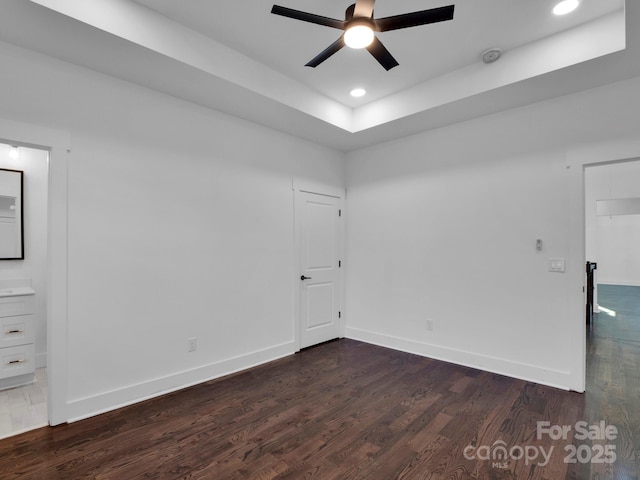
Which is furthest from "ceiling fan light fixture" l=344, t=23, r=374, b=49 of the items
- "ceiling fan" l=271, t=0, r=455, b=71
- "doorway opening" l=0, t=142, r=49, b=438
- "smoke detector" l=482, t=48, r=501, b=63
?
"doorway opening" l=0, t=142, r=49, b=438

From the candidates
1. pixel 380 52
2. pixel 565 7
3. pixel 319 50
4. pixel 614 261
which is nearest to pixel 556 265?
pixel 565 7

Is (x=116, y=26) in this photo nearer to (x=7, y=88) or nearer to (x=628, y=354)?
(x=7, y=88)

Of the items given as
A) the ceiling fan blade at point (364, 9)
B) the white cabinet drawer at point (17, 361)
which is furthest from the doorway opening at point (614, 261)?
the white cabinet drawer at point (17, 361)

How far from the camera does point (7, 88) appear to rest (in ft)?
7.77

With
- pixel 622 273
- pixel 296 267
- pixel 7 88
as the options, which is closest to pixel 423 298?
pixel 296 267

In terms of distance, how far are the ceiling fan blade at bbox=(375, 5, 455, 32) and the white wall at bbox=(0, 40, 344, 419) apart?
2.10m

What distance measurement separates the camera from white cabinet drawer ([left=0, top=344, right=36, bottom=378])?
3.14 m

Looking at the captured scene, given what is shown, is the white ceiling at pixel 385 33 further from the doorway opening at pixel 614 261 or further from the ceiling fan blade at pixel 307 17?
the doorway opening at pixel 614 261

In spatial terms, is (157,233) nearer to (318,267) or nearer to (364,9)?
(318,267)

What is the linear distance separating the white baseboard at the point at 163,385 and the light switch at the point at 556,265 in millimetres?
3019

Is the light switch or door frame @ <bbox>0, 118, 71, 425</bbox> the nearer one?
door frame @ <bbox>0, 118, 71, 425</bbox>

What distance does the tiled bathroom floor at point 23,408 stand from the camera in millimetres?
2484

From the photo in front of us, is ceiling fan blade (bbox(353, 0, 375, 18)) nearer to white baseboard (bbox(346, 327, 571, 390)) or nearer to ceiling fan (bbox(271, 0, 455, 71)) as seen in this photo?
ceiling fan (bbox(271, 0, 455, 71))

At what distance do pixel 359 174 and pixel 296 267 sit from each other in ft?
5.45
